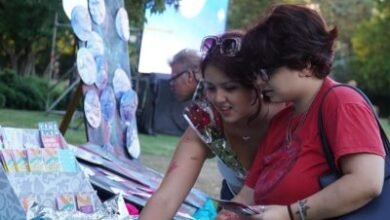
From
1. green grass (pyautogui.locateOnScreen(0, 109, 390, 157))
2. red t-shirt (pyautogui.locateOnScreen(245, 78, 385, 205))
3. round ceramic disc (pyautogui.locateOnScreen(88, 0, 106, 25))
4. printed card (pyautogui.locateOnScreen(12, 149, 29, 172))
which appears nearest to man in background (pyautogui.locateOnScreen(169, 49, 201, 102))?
printed card (pyautogui.locateOnScreen(12, 149, 29, 172))

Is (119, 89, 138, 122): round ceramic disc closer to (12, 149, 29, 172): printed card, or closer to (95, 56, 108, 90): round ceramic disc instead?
(95, 56, 108, 90): round ceramic disc

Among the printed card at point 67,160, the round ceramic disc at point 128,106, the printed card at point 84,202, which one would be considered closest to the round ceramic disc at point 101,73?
the round ceramic disc at point 128,106

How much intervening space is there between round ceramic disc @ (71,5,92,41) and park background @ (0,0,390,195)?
16.3 inches

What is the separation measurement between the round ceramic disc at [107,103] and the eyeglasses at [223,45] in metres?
3.99

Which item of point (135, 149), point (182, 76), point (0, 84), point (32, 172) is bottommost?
point (0, 84)

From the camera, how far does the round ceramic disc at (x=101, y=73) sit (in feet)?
20.5

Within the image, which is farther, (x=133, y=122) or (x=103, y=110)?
(x=133, y=122)

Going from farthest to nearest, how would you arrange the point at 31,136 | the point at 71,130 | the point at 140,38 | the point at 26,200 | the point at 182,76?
the point at 140,38
the point at 71,130
the point at 182,76
the point at 31,136
the point at 26,200

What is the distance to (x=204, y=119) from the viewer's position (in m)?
2.57

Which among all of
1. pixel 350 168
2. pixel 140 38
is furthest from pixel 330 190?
pixel 140 38

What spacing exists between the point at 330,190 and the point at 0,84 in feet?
56.8

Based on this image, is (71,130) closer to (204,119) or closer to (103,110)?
(103,110)

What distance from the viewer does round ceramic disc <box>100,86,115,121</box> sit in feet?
21.0

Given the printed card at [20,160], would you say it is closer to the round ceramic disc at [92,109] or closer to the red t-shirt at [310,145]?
the round ceramic disc at [92,109]
